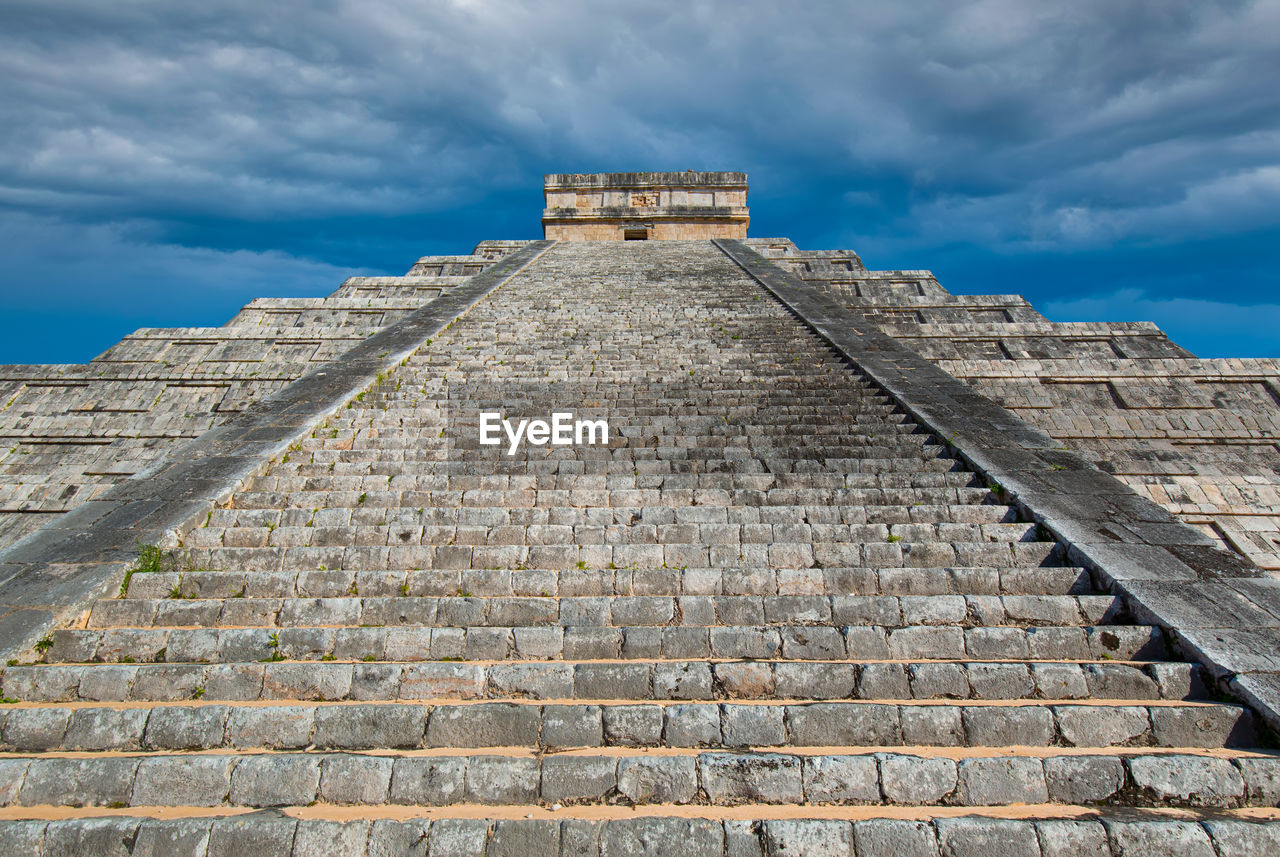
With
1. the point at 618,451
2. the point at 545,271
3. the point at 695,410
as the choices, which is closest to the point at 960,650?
the point at 618,451

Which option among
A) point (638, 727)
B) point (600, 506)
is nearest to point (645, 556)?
point (600, 506)

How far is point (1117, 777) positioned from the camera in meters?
3.32

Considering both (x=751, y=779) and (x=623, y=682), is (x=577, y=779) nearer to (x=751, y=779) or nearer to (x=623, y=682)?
(x=623, y=682)

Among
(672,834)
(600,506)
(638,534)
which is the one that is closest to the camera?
(672,834)

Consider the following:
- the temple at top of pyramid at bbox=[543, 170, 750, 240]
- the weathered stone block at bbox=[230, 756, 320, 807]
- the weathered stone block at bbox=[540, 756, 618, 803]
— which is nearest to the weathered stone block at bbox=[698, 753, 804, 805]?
the weathered stone block at bbox=[540, 756, 618, 803]

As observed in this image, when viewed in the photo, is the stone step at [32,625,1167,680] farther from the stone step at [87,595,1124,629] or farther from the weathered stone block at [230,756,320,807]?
the weathered stone block at [230,756,320,807]

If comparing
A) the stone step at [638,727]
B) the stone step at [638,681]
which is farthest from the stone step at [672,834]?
the stone step at [638,681]

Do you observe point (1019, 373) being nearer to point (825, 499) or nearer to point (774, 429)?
point (774, 429)

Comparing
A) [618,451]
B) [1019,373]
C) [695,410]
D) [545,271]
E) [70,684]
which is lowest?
[70,684]

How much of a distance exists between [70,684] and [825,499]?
19.4 feet

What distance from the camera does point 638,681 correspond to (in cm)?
398

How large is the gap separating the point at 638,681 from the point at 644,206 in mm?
22839

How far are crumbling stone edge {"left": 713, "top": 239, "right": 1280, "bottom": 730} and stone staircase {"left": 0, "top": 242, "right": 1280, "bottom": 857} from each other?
0.58 ft

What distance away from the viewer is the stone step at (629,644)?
4.28m
